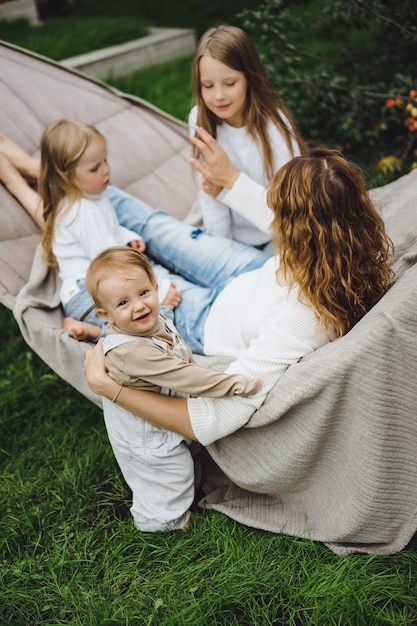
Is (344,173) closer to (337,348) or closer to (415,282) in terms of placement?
(415,282)

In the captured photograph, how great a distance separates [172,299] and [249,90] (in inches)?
42.4

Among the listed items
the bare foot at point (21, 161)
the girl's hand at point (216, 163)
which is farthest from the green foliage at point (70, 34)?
the girl's hand at point (216, 163)

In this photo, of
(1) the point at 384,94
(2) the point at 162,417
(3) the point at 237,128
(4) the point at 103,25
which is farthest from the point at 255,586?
(4) the point at 103,25

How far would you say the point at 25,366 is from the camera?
342cm

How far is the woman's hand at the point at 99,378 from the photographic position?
2158mm

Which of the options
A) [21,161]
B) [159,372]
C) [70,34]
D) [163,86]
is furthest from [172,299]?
[70,34]

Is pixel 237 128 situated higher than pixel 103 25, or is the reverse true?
pixel 237 128

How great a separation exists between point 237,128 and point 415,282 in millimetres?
1504

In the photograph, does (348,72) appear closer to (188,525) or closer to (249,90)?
(249,90)

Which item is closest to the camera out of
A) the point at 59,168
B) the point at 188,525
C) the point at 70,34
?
the point at 188,525

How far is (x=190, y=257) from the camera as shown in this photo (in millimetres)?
3074

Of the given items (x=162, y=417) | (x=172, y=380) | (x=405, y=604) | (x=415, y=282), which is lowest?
(x=405, y=604)

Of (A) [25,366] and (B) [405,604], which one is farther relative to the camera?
(A) [25,366]

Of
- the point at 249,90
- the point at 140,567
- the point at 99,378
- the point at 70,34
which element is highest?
the point at 249,90
